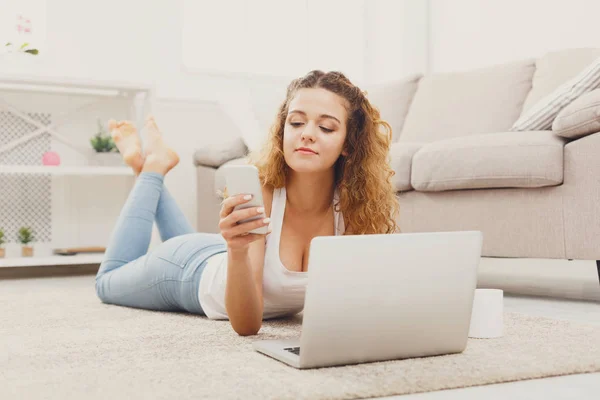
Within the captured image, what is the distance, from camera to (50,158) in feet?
11.1

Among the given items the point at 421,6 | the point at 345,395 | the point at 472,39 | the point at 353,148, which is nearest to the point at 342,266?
the point at 345,395

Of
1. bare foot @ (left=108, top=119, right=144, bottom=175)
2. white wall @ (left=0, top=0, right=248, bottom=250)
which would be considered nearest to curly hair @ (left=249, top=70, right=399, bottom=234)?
bare foot @ (left=108, top=119, right=144, bottom=175)

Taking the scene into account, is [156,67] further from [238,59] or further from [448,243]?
[448,243]

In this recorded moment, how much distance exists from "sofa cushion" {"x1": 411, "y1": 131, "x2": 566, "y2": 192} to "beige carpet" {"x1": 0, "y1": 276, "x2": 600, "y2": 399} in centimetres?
60

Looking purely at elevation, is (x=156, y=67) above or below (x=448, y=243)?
above

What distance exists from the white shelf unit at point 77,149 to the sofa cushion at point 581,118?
204cm

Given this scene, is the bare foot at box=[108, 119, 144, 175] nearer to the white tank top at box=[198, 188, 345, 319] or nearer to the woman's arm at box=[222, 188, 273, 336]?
the white tank top at box=[198, 188, 345, 319]

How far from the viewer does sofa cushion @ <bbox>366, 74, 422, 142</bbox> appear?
3689 mm

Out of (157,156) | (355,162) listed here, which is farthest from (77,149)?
(355,162)

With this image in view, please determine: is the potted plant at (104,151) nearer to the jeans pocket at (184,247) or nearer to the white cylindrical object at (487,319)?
the jeans pocket at (184,247)

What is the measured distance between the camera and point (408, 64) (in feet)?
16.1

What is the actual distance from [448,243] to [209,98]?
344cm

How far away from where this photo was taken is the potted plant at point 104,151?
136 inches

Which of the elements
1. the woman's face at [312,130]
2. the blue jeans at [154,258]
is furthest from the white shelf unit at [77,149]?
the woman's face at [312,130]
